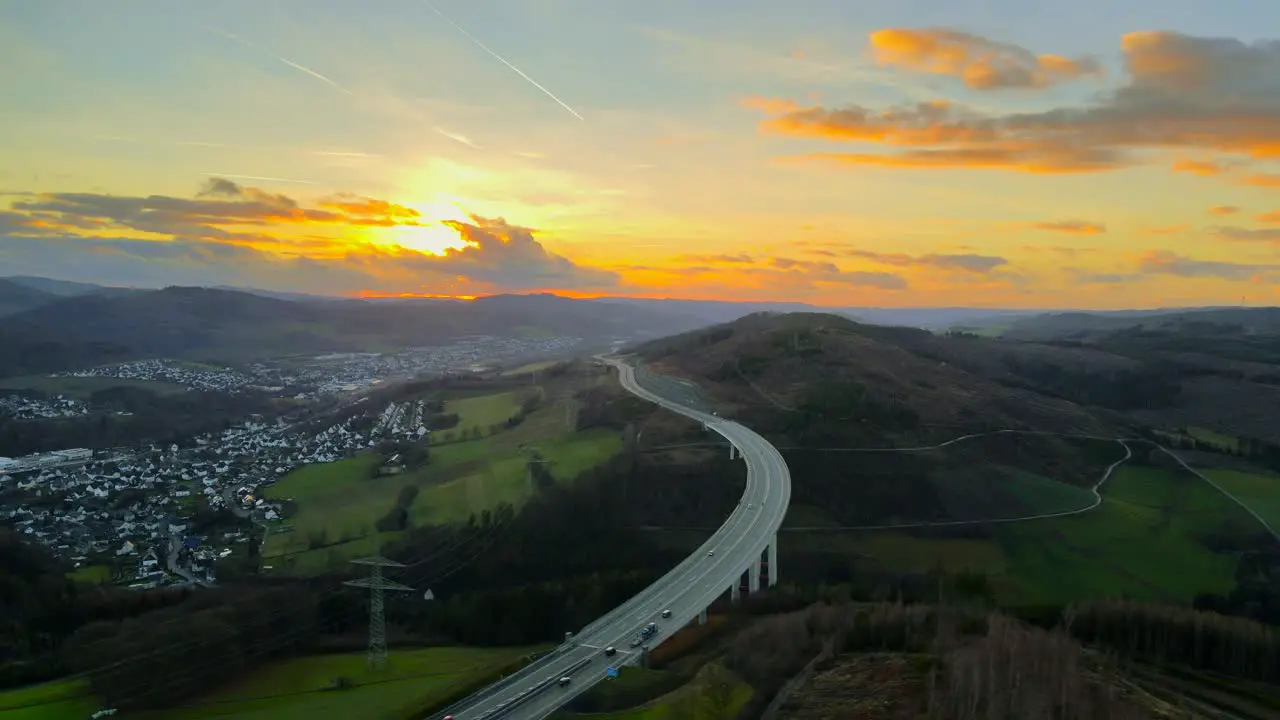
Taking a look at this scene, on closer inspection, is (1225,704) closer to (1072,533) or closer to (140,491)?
(1072,533)

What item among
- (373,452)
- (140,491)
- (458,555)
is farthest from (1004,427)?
(140,491)

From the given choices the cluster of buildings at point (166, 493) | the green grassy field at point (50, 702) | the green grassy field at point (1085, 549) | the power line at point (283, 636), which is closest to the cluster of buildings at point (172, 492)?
the cluster of buildings at point (166, 493)

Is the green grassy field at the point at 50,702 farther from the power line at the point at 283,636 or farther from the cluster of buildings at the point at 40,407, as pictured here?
the cluster of buildings at the point at 40,407

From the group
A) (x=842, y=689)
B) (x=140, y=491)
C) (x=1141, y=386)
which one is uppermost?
(x=1141, y=386)

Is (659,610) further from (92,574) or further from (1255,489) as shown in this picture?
(1255,489)

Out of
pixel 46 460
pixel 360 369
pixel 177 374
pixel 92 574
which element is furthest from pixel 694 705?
pixel 177 374
